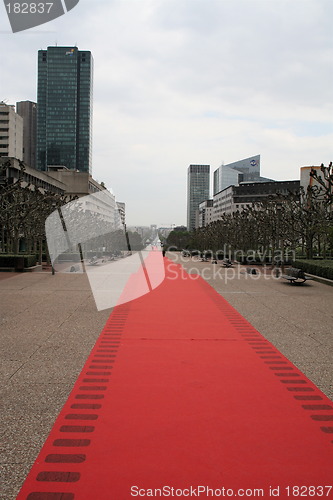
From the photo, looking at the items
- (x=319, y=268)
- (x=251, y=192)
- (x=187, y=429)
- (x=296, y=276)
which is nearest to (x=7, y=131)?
(x=251, y=192)

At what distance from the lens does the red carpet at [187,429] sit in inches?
164

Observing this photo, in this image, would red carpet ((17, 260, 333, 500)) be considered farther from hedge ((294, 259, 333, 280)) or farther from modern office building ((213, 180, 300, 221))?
modern office building ((213, 180, 300, 221))

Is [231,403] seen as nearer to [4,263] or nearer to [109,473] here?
[109,473]

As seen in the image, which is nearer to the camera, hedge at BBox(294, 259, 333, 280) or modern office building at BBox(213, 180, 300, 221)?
hedge at BBox(294, 259, 333, 280)

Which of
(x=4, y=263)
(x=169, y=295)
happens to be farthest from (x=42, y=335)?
(x=4, y=263)

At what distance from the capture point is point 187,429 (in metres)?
5.31

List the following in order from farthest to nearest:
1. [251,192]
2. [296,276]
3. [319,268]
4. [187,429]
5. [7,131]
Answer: [251,192] → [7,131] → [319,268] → [296,276] → [187,429]

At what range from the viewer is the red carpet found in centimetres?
418

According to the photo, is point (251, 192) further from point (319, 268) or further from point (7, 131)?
point (319, 268)

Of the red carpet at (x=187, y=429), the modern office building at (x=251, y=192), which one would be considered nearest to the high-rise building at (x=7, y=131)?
the modern office building at (x=251, y=192)

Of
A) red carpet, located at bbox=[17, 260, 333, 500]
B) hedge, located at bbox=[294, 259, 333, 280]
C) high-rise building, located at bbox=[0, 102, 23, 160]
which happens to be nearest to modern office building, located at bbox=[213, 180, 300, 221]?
high-rise building, located at bbox=[0, 102, 23, 160]

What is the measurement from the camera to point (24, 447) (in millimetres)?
4887

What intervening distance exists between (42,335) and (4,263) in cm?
1963

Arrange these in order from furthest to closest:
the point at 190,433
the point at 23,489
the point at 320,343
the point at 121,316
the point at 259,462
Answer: the point at 121,316
the point at 320,343
the point at 190,433
the point at 259,462
the point at 23,489
